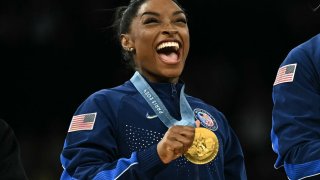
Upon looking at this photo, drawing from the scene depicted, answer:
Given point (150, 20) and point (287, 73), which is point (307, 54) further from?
point (150, 20)

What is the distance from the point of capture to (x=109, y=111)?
305cm

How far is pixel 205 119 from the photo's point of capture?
3219 millimetres

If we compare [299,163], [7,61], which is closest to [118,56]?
[7,61]

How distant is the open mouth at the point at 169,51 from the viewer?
126 inches

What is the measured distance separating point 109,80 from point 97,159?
13.2 feet

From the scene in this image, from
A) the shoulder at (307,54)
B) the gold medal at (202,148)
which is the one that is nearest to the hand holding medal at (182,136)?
the gold medal at (202,148)

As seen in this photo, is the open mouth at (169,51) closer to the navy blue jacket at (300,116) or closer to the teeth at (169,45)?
the teeth at (169,45)

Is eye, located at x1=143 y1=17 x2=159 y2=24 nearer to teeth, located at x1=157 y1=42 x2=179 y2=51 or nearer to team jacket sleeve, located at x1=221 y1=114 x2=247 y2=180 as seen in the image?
teeth, located at x1=157 y1=42 x2=179 y2=51

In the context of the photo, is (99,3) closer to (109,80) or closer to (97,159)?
(109,80)

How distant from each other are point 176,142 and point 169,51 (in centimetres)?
67

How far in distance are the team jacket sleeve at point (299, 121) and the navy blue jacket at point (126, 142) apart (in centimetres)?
32

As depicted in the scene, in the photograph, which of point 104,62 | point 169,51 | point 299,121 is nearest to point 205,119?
point 169,51

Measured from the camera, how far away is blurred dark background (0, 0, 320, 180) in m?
6.62

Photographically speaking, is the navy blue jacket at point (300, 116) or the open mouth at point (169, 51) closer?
the navy blue jacket at point (300, 116)
